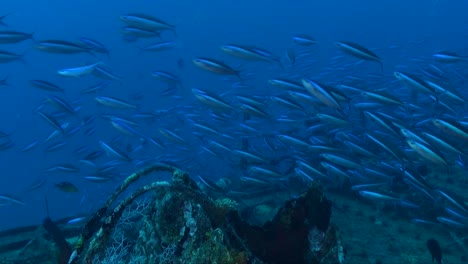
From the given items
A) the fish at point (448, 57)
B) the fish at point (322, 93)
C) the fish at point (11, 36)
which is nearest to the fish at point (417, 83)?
the fish at point (448, 57)

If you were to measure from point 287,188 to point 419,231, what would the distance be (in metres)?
2.95

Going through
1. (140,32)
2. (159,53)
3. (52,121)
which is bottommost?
(159,53)

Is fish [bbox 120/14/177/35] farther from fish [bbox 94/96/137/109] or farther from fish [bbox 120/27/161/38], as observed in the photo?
fish [bbox 94/96/137/109]

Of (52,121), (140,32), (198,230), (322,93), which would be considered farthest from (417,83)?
(52,121)

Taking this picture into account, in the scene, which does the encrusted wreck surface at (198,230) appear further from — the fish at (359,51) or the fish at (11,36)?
the fish at (11,36)

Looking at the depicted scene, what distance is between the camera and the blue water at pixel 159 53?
31.8 meters

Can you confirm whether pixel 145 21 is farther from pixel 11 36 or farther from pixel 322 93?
pixel 322 93

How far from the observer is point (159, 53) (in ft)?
226

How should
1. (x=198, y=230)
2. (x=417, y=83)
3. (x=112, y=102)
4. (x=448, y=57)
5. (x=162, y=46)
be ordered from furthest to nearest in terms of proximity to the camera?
(x=162, y=46) < (x=112, y=102) < (x=448, y=57) < (x=417, y=83) < (x=198, y=230)

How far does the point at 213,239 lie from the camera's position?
9.43 feet

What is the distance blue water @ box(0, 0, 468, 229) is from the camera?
31750 mm

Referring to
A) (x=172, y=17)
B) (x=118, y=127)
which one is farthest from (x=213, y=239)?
(x=172, y=17)

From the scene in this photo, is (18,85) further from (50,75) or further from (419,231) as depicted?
(419,231)

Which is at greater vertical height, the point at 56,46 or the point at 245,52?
the point at 245,52
